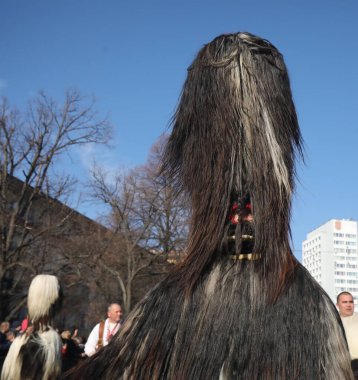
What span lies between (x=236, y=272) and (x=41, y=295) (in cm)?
302

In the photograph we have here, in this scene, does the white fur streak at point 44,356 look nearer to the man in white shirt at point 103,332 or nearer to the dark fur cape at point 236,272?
the dark fur cape at point 236,272

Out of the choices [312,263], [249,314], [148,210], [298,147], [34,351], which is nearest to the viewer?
[249,314]

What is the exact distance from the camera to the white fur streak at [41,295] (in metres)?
4.70

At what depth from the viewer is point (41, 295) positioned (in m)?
4.70

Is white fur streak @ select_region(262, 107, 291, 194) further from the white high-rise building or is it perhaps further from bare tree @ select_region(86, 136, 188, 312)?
→ the white high-rise building

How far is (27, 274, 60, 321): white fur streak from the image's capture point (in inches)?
185

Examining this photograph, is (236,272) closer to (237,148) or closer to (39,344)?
(237,148)

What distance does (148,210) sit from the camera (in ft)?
98.2

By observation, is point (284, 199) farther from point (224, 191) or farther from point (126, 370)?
point (126, 370)

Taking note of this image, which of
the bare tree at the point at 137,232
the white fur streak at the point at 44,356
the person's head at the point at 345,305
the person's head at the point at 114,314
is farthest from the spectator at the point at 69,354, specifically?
the bare tree at the point at 137,232

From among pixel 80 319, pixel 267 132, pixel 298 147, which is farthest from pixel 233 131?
pixel 80 319

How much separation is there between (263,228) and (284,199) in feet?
0.48

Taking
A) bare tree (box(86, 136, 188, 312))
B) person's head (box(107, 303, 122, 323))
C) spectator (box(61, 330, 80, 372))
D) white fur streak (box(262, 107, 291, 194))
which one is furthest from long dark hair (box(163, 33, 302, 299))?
bare tree (box(86, 136, 188, 312))

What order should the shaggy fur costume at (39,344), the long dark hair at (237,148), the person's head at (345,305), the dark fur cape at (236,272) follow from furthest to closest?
the person's head at (345,305) → the shaggy fur costume at (39,344) → the long dark hair at (237,148) → the dark fur cape at (236,272)
